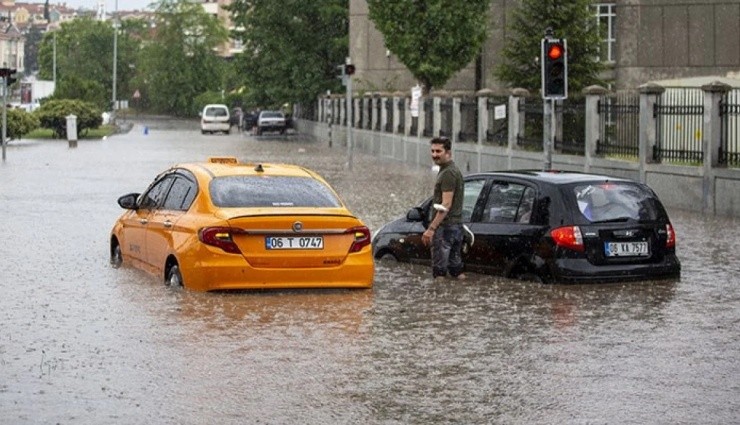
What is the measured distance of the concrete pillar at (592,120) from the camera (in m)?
34.5

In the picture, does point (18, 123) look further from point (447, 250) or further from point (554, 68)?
point (447, 250)

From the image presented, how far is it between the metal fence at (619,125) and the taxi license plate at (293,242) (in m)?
17.2

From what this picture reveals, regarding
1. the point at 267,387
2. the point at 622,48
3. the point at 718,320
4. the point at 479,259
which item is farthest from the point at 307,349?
the point at 622,48

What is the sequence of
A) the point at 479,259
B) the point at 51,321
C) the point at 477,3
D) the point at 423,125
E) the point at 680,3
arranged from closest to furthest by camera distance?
the point at 51,321 < the point at 479,259 < the point at 423,125 < the point at 680,3 < the point at 477,3

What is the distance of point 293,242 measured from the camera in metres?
16.0

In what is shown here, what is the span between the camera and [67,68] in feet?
624

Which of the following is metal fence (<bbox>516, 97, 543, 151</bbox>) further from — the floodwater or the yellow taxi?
the yellow taxi

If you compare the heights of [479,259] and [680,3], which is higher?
[680,3]

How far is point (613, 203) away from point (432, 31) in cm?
4646

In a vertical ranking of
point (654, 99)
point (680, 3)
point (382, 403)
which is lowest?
point (382, 403)

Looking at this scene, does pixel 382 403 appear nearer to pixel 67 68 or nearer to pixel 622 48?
pixel 622 48

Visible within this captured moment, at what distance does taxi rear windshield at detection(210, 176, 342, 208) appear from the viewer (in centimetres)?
1648

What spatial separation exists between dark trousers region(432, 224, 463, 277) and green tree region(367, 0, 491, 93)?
44.5 meters

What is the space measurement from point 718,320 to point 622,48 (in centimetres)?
4603
